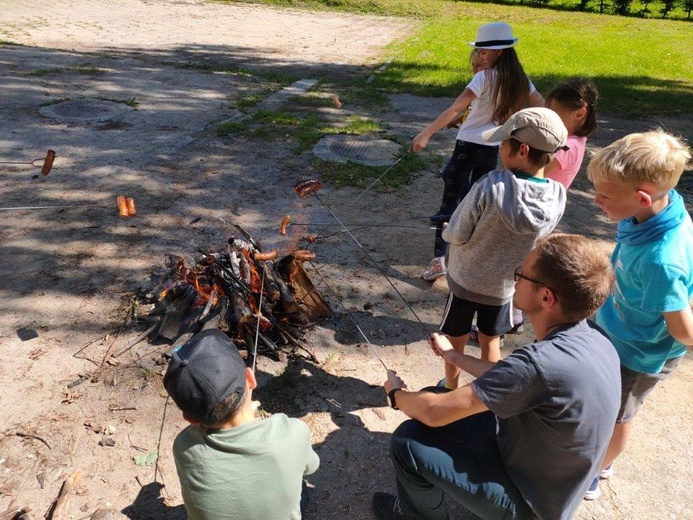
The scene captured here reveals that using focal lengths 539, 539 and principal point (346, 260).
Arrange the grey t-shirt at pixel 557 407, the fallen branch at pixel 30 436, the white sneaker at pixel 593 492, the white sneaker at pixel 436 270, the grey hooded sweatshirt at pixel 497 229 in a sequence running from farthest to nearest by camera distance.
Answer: the white sneaker at pixel 436 270 < the fallen branch at pixel 30 436 < the white sneaker at pixel 593 492 < the grey hooded sweatshirt at pixel 497 229 < the grey t-shirt at pixel 557 407

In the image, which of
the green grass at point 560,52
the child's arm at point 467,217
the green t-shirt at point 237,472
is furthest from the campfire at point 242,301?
the green grass at point 560,52

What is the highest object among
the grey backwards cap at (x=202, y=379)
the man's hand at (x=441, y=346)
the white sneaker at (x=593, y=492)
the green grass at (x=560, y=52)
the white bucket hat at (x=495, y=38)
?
the white bucket hat at (x=495, y=38)

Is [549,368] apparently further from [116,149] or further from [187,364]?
[116,149]

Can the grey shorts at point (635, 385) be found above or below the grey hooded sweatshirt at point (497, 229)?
below

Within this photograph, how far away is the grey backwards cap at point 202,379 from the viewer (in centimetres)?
186

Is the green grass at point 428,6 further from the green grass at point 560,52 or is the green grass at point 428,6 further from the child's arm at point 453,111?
the child's arm at point 453,111

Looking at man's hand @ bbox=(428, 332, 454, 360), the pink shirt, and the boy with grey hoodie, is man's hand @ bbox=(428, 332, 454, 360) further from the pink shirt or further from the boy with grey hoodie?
the pink shirt

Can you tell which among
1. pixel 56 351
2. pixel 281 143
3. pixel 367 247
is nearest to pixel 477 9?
pixel 281 143

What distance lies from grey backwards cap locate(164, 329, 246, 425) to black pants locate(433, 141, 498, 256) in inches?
101

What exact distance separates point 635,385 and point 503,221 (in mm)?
931

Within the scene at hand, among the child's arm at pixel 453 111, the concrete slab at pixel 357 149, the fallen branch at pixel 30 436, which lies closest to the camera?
the fallen branch at pixel 30 436

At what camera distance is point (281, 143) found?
6953 millimetres

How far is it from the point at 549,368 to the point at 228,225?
12.0 feet

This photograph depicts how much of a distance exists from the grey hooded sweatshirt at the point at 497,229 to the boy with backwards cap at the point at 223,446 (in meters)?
1.31
